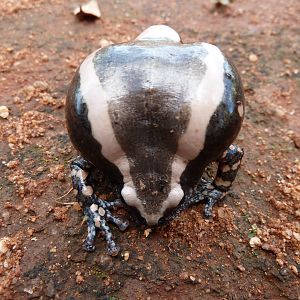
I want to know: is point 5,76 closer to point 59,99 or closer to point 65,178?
point 59,99

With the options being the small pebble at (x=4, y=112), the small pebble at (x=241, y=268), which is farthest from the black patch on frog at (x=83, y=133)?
the small pebble at (x=4, y=112)

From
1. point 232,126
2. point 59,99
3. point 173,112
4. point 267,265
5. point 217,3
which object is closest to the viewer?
point 173,112

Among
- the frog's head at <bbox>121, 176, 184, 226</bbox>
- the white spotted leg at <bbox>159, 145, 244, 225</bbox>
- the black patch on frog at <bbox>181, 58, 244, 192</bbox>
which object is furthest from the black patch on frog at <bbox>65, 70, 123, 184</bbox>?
the white spotted leg at <bbox>159, 145, 244, 225</bbox>

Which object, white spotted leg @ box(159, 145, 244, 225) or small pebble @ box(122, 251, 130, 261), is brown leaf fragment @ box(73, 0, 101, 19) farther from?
small pebble @ box(122, 251, 130, 261)

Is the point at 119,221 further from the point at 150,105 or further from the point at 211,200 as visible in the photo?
the point at 150,105

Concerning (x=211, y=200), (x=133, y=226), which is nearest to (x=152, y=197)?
(x=133, y=226)

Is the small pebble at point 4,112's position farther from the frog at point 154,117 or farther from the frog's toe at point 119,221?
the frog's toe at point 119,221

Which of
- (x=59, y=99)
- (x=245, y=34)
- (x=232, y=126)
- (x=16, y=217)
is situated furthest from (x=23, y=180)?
(x=245, y=34)
